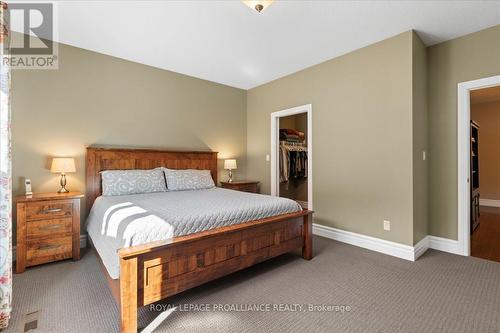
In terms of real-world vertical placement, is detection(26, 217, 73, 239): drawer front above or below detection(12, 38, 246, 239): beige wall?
below

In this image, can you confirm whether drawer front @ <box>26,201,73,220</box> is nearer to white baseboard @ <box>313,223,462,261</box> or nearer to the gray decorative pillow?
the gray decorative pillow

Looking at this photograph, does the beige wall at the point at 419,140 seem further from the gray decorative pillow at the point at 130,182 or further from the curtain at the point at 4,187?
the curtain at the point at 4,187

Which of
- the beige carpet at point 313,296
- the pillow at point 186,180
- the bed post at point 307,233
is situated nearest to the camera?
the beige carpet at point 313,296

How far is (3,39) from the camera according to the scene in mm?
1654

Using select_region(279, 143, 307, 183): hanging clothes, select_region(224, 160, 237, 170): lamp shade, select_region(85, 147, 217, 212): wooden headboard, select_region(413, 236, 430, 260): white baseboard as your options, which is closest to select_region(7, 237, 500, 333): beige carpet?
select_region(413, 236, 430, 260): white baseboard

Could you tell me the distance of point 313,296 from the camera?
6.75 ft

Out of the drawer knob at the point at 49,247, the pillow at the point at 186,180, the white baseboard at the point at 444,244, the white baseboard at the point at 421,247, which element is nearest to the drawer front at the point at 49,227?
the drawer knob at the point at 49,247

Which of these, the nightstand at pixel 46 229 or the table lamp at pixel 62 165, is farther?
the table lamp at pixel 62 165

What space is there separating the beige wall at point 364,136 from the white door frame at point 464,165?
2.37 feet

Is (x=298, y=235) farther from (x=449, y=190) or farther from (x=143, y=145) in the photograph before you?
(x=143, y=145)

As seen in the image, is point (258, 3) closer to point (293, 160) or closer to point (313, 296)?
point (313, 296)

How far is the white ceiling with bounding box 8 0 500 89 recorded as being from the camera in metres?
2.42

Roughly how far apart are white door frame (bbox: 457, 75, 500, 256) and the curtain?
4388mm

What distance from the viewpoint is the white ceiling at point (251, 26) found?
2418 millimetres
